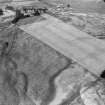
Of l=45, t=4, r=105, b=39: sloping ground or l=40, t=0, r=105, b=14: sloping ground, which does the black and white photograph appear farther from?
l=40, t=0, r=105, b=14: sloping ground

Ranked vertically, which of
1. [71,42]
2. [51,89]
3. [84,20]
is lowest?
[84,20]

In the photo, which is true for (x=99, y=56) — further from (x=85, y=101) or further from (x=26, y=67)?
(x=26, y=67)

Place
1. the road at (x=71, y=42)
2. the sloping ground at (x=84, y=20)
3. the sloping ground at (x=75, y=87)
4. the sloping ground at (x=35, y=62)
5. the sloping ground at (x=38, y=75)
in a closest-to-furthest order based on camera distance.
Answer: the sloping ground at (x=75, y=87), the sloping ground at (x=38, y=75), the sloping ground at (x=35, y=62), the road at (x=71, y=42), the sloping ground at (x=84, y=20)

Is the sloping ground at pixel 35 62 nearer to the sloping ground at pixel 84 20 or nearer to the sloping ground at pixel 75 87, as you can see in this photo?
the sloping ground at pixel 75 87

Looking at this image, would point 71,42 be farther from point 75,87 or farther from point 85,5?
point 85,5

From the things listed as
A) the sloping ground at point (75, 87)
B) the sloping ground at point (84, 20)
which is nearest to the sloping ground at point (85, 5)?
the sloping ground at point (84, 20)

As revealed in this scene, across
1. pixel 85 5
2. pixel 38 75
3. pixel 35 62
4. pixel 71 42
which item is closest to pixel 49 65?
pixel 38 75

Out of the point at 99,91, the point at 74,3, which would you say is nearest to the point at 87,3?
the point at 74,3

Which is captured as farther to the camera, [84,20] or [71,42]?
[84,20]

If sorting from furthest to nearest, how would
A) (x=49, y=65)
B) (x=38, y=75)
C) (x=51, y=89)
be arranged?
(x=49, y=65) → (x=38, y=75) → (x=51, y=89)
